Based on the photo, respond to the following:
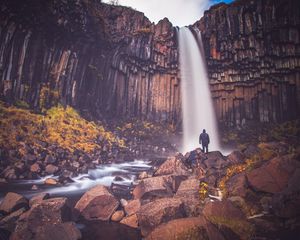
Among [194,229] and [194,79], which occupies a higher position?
[194,79]

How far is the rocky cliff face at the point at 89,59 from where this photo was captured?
21.4m

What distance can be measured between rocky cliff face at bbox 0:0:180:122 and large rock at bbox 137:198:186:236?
710 inches

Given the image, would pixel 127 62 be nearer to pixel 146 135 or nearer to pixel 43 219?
pixel 146 135

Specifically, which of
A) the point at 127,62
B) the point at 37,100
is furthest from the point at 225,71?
the point at 37,100

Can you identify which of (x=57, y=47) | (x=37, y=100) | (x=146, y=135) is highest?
(x=57, y=47)

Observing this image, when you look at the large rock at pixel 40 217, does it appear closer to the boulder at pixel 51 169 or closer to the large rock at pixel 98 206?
the large rock at pixel 98 206

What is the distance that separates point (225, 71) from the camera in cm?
3419

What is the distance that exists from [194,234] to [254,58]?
3060cm

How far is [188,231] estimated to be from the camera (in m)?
6.32

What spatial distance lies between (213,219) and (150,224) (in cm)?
201

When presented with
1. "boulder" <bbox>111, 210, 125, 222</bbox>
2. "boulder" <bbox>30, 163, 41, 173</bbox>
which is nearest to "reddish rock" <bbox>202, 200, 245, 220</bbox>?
"boulder" <bbox>111, 210, 125, 222</bbox>

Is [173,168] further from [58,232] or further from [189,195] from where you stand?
[58,232]

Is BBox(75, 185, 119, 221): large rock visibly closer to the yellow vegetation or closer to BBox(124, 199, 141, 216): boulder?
BBox(124, 199, 141, 216): boulder

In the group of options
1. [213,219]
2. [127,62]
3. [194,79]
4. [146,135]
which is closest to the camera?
[213,219]
